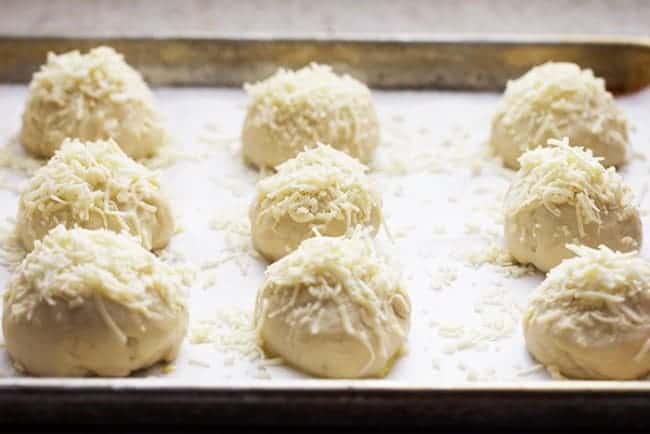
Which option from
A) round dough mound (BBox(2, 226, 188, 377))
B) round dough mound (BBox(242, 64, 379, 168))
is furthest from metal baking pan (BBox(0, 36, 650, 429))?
round dough mound (BBox(242, 64, 379, 168))

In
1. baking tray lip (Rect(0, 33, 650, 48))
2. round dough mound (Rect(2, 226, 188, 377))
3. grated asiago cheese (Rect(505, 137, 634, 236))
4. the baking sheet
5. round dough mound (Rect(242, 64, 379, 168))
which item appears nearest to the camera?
round dough mound (Rect(2, 226, 188, 377))

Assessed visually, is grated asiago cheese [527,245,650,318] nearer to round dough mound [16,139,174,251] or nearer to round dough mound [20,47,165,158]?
round dough mound [16,139,174,251]

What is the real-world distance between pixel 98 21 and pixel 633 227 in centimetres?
229

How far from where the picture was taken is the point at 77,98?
279cm

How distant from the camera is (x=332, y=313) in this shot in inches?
77.7

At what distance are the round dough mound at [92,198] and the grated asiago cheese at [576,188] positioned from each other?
2.87ft

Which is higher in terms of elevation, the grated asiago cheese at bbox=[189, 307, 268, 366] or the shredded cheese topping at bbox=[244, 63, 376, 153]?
the shredded cheese topping at bbox=[244, 63, 376, 153]

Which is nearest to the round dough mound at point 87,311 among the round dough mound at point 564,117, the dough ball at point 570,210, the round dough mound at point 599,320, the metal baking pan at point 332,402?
the metal baking pan at point 332,402

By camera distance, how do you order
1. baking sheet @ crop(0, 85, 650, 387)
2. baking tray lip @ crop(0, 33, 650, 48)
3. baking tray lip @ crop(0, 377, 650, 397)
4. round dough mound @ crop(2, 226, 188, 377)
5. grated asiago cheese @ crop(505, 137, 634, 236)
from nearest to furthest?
baking tray lip @ crop(0, 377, 650, 397), round dough mound @ crop(2, 226, 188, 377), baking sheet @ crop(0, 85, 650, 387), grated asiago cheese @ crop(505, 137, 634, 236), baking tray lip @ crop(0, 33, 650, 48)

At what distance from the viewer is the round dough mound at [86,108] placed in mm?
2797

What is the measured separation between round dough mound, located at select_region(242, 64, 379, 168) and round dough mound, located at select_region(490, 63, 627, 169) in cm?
41

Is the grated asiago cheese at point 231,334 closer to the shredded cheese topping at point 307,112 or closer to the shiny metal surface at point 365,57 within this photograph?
the shredded cheese topping at point 307,112

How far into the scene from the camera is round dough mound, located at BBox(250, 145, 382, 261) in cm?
234

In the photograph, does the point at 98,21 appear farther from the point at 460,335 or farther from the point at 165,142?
the point at 460,335
